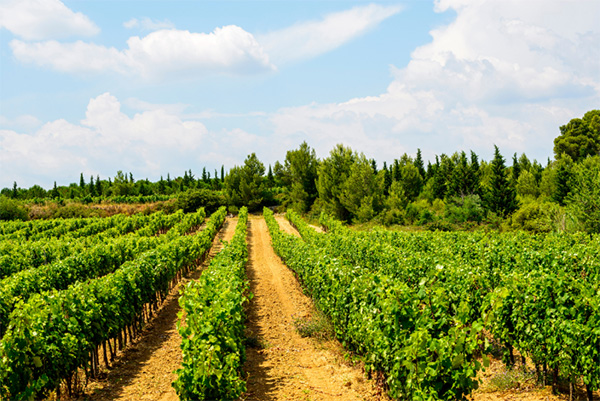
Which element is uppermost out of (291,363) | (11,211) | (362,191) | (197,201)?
(362,191)

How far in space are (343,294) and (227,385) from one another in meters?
3.76

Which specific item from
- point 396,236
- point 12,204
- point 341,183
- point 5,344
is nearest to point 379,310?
point 5,344

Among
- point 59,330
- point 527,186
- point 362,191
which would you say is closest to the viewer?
point 59,330

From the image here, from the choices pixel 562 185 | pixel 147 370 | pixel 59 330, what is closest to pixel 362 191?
pixel 562 185

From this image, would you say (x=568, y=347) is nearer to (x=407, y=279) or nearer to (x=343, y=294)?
(x=343, y=294)

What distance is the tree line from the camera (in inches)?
1269

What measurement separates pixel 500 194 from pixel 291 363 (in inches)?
1390

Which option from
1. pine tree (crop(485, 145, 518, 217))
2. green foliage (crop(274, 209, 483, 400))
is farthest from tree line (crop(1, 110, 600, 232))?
green foliage (crop(274, 209, 483, 400))

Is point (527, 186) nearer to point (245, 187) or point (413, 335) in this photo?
point (245, 187)

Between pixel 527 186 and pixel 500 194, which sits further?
pixel 527 186

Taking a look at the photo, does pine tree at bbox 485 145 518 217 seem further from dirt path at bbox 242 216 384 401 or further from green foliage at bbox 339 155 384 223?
dirt path at bbox 242 216 384 401

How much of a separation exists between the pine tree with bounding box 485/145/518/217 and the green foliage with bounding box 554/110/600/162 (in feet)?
108

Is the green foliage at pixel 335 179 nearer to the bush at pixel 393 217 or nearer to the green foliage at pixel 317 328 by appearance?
the bush at pixel 393 217

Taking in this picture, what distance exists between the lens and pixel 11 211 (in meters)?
51.5
